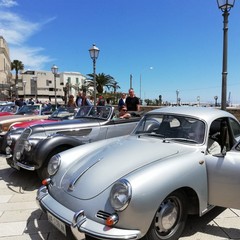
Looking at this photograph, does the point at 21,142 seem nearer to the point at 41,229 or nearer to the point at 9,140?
the point at 9,140

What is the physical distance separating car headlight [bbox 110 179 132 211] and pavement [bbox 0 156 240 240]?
1.50ft

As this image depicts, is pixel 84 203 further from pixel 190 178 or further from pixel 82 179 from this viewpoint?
pixel 190 178

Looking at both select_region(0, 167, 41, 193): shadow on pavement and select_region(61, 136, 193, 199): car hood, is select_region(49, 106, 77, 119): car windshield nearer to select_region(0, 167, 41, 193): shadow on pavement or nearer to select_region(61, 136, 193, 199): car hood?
select_region(0, 167, 41, 193): shadow on pavement

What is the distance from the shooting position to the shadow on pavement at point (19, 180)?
5.48m

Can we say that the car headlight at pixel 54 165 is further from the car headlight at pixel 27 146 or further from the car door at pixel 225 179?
the car door at pixel 225 179

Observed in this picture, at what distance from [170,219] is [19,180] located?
3.87 metres

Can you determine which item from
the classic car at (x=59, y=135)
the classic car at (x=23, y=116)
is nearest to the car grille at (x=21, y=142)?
the classic car at (x=59, y=135)

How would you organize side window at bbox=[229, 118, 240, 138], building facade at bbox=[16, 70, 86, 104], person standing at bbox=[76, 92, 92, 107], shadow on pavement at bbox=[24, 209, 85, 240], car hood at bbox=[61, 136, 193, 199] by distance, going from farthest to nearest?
1. building facade at bbox=[16, 70, 86, 104]
2. person standing at bbox=[76, 92, 92, 107]
3. side window at bbox=[229, 118, 240, 138]
4. shadow on pavement at bbox=[24, 209, 85, 240]
5. car hood at bbox=[61, 136, 193, 199]

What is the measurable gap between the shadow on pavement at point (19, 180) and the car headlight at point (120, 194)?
3058 mm

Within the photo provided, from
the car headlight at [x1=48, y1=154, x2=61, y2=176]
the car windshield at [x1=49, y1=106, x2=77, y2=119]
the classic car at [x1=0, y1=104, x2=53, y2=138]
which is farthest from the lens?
the classic car at [x1=0, y1=104, x2=53, y2=138]

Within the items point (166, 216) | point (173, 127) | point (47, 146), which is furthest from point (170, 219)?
point (47, 146)

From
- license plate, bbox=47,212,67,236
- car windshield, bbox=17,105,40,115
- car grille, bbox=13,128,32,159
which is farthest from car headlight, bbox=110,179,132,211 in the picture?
car windshield, bbox=17,105,40,115

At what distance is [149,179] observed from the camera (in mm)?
2896

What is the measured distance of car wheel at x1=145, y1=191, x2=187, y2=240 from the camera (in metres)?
2.96
